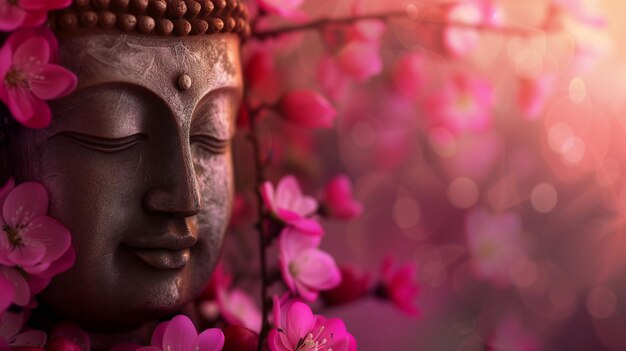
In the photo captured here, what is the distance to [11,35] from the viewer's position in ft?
2.05

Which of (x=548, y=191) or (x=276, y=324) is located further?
(x=548, y=191)

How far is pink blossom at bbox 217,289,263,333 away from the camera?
2.79 feet

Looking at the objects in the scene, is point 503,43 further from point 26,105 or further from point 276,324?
point 26,105

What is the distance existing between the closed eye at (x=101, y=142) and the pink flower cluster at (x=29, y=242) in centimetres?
5

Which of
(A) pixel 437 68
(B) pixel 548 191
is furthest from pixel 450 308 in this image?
(A) pixel 437 68

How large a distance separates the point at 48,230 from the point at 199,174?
0.15m

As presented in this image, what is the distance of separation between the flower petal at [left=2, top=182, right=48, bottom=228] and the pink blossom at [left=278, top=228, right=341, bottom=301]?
245 mm

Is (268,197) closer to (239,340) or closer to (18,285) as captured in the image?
(239,340)

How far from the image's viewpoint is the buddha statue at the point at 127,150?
2.12 ft

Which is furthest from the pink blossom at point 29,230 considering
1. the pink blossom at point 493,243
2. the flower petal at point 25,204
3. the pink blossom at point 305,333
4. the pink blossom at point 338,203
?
the pink blossom at point 493,243

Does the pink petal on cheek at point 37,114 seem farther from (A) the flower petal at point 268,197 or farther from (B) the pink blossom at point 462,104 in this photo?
(B) the pink blossom at point 462,104

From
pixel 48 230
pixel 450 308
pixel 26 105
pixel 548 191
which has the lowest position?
pixel 450 308

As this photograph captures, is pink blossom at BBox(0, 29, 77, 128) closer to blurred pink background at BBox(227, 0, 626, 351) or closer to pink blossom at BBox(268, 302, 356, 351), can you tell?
pink blossom at BBox(268, 302, 356, 351)

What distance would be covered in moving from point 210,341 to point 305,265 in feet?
0.48
